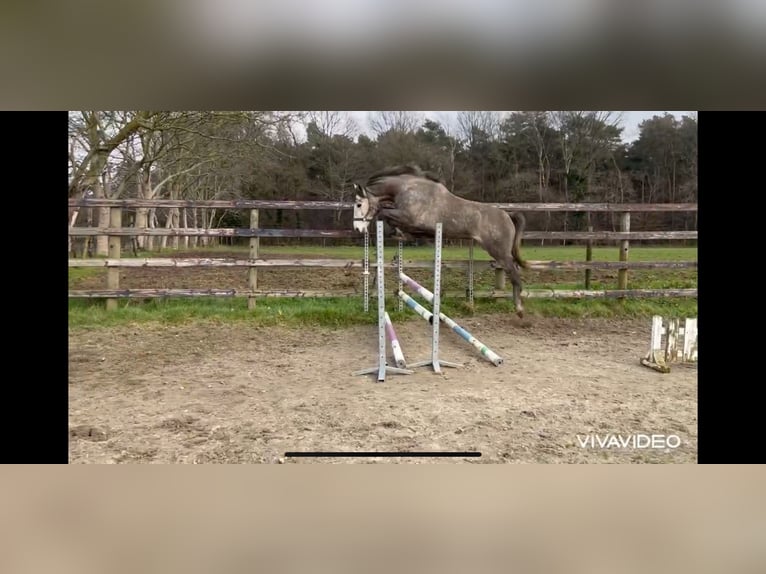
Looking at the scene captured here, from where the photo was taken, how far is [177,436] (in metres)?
2.22

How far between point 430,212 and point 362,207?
0.40 meters

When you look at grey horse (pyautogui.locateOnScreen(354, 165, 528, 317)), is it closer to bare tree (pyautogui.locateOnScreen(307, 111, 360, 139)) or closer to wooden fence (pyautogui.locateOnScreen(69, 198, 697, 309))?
wooden fence (pyautogui.locateOnScreen(69, 198, 697, 309))

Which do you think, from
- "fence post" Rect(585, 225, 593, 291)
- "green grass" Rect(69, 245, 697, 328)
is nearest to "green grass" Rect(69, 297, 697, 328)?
"green grass" Rect(69, 245, 697, 328)

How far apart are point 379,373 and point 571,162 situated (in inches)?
65.5

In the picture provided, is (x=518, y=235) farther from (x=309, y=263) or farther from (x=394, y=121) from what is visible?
(x=309, y=263)

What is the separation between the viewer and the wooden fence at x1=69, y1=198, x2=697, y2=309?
2953mm

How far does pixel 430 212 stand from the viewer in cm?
280

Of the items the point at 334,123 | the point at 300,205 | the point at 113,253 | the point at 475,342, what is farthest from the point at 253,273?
the point at 475,342
